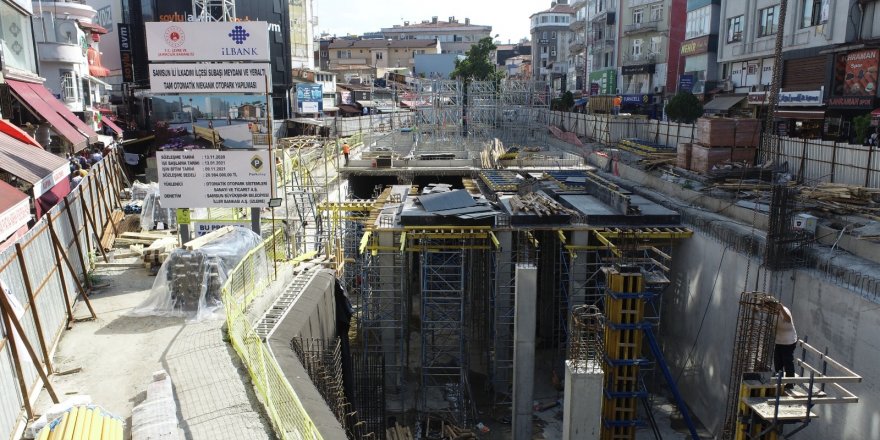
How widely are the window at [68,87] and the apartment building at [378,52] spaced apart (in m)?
71.0

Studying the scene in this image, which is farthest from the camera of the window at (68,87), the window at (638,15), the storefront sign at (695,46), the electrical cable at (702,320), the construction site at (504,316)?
the window at (638,15)

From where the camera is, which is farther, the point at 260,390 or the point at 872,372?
the point at 872,372

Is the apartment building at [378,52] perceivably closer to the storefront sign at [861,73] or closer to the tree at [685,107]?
the tree at [685,107]

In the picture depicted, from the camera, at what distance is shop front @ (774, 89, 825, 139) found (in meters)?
28.2

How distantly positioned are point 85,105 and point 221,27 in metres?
24.5

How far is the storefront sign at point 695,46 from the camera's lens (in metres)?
39.8

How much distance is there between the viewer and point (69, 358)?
31.3 feet

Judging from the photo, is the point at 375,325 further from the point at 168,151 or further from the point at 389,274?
the point at 168,151

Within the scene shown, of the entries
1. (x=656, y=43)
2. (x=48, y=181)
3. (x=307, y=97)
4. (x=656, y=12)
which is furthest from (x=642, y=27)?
(x=48, y=181)

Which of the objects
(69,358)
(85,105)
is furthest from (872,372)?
(85,105)

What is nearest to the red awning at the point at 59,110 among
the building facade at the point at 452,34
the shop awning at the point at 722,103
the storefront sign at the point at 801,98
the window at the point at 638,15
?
the storefront sign at the point at 801,98

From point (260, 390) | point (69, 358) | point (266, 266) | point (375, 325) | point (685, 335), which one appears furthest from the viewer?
point (375, 325)

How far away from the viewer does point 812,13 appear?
28.1 meters

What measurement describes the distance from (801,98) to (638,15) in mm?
24635
